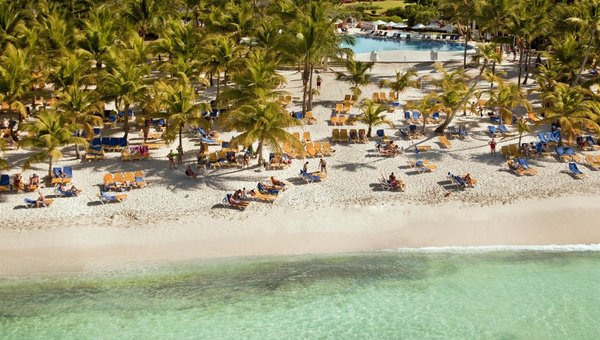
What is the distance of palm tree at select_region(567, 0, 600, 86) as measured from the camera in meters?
30.2

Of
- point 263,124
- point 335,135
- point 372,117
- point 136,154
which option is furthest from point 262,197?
point 372,117

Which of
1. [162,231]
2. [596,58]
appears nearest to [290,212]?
[162,231]

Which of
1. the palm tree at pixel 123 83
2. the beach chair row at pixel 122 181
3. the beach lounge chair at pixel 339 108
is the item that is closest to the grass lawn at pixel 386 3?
the beach lounge chair at pixel 339 108

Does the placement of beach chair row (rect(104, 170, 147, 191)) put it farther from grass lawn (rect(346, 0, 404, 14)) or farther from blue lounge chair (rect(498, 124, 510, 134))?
grass lawn (rect(346, 0, 404, 14))

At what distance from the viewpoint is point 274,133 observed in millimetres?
22266

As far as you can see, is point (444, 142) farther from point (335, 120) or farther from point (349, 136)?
point (335, 120)

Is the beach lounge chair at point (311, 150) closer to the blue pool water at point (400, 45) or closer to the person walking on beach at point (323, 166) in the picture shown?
the person walking on beach at point (323, 166)

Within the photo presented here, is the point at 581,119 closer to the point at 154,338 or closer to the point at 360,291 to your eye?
the point at 360,291

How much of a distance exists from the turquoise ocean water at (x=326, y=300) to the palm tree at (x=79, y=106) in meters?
9.09

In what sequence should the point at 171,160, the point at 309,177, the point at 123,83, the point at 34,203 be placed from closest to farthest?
the point at 34,203
the point at 309,177
the point at 171,160
the point at 123,83

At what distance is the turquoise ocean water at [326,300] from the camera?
50.3ft

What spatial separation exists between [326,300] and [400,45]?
46.3 meters

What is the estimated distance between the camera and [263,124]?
22.1m

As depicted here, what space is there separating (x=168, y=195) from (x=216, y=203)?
6.24 ft
